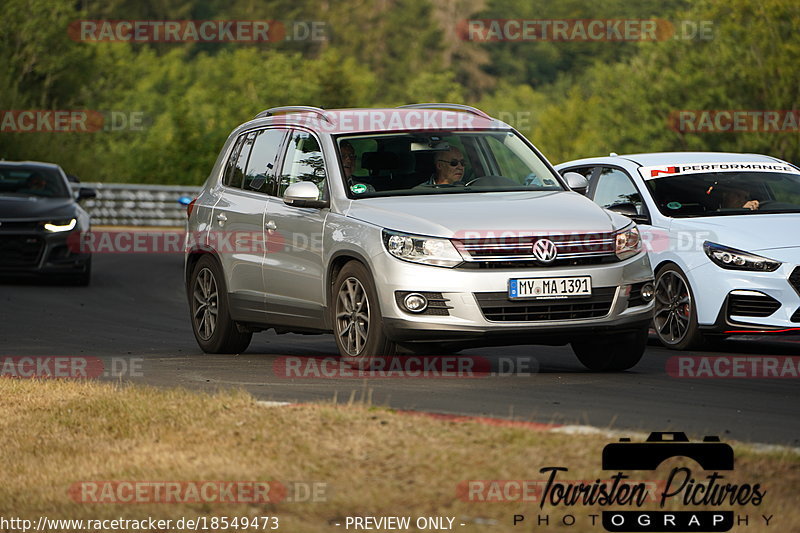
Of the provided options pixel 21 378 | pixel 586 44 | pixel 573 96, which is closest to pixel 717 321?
pixel 21 378

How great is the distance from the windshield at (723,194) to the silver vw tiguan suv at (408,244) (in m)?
1.98

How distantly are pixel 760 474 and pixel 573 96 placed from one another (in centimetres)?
11056

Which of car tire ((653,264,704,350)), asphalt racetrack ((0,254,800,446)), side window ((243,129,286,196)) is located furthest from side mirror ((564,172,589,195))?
side window ((243,129,286,196))

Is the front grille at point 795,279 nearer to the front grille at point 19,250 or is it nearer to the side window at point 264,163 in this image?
the side window at point 264,163

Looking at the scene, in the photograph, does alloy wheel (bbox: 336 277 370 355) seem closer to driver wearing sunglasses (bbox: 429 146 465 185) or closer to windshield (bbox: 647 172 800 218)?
driver wearing sunglasses (bbox: 429 146 465 185)

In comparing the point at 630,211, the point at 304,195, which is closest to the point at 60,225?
the point at 630,211

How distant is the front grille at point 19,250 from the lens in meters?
21.5

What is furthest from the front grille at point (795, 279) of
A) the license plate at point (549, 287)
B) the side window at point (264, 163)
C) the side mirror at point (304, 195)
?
the side window at point (264, 163)

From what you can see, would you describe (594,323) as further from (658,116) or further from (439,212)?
(658,116)

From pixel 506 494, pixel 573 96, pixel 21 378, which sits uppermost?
pixel 506 494

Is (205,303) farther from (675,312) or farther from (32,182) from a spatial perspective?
(32,182)

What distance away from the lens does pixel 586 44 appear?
13638 cm

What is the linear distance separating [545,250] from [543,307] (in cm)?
38

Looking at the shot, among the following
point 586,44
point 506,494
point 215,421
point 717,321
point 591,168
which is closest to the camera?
point 506,494
